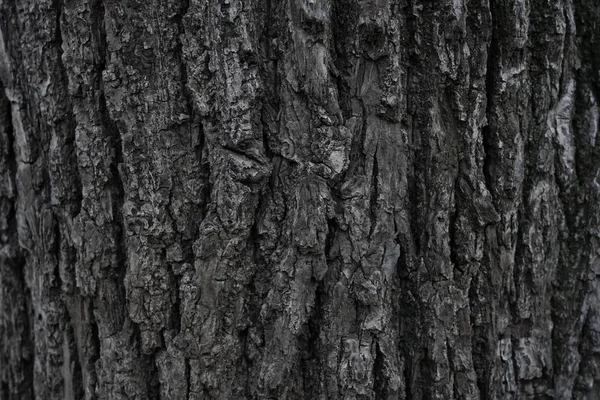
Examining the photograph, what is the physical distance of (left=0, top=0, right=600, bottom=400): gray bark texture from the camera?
144 centimetres

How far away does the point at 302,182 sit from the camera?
1.45 m

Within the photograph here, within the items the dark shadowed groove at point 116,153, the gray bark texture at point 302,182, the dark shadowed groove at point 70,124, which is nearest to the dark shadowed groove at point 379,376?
the gray bark texture at point 302,182

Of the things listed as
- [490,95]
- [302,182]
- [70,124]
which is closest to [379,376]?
[302,182]

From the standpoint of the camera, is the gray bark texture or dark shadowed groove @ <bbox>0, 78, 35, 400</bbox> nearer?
the gray bark texture

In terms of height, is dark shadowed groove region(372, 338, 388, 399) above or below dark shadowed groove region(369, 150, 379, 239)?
below

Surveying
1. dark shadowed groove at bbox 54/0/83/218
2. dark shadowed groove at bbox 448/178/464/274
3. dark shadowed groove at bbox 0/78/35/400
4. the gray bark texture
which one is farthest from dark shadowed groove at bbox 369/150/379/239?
dark shadowed groove at bbox 0/78/35/400

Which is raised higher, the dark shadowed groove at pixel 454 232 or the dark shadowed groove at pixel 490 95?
the dark shadowed groove at pixel 490 95

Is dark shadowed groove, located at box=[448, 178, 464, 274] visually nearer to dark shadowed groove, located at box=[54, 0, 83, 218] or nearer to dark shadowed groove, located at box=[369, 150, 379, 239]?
dark shadowed groove, located at box=[369, 150, 379, 239]

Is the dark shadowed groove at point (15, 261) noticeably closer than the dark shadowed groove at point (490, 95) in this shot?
No

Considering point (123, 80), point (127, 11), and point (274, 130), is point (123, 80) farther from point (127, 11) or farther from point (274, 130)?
point (274, 130)

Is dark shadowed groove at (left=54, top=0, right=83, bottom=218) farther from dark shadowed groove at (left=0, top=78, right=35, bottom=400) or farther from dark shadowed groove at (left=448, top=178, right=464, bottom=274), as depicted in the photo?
dark shadowed groove at (left=448, top=178, right=464, bottom=274)

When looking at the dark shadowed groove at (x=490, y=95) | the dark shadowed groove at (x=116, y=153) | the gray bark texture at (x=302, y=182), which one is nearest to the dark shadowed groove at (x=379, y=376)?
the gray bark texture at (x=302, y=182)

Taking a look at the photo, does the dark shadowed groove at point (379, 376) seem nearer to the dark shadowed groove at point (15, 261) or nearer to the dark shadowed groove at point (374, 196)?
the dark shadowed groove at point (374, 196)

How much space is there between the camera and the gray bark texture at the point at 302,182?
1.44m
